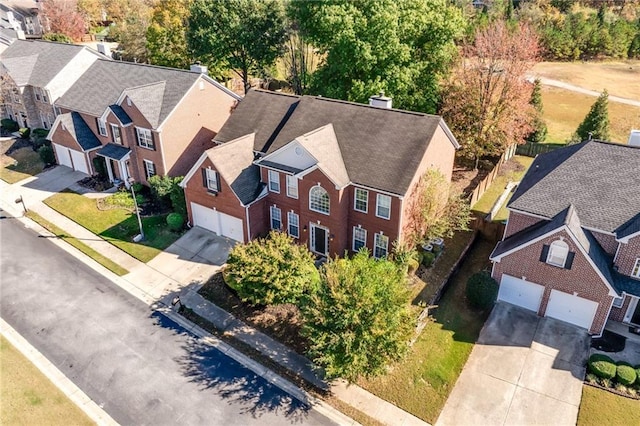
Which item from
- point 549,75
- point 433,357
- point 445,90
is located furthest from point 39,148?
→ point 549,75

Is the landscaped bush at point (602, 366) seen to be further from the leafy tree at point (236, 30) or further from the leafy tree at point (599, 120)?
the leafy tree at point (236, 30)

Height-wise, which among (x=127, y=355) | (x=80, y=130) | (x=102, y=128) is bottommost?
(x=127, y=355)

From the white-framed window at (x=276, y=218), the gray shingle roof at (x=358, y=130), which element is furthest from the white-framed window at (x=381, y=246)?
the white-framed window at (x=276, y=218)

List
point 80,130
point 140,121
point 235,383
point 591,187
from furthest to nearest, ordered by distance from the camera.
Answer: point 80,130 → point 140,121 → point 591,187 → point 235,383

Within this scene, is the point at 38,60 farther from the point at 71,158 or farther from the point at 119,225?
the point at 119,225

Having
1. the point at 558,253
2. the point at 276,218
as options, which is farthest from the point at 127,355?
the point at 558,253

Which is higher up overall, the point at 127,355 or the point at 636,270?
the point at 636,270
